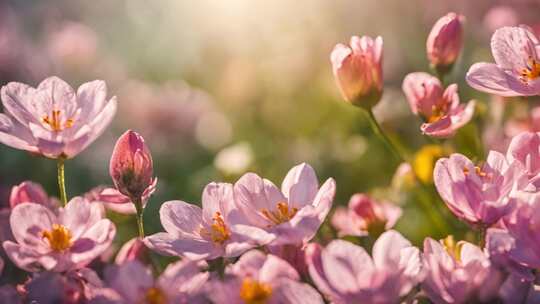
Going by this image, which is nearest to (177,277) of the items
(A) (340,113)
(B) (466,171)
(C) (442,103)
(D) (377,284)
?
(D) (377,284)

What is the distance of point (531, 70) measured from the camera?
81 centimetres

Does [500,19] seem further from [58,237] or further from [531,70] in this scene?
[58,237]

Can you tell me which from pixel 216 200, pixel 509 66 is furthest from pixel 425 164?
pixel 216 200

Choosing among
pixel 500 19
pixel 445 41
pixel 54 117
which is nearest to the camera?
pixel 54 117

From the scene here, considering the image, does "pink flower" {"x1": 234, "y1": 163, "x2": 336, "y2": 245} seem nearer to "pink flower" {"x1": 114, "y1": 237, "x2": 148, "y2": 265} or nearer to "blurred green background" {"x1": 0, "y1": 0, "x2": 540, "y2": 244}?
"pink flower" {"x1": 114, "y1": 237, "x2": 148, "y2": 265}

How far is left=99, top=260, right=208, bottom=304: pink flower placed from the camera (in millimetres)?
640

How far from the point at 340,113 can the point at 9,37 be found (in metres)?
0.73

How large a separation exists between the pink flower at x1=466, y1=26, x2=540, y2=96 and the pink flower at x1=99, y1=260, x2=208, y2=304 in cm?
31

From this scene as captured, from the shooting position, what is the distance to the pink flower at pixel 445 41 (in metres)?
0.92

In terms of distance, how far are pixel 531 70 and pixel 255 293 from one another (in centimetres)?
35

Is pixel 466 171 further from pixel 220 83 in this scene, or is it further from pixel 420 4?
pixel 420 4

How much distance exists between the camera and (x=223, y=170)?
1285 millimetres

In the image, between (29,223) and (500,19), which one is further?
(500,19)

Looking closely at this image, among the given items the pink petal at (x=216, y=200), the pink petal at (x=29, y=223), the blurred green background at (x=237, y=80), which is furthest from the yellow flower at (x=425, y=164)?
the pink petal at (x=29, y=223)
